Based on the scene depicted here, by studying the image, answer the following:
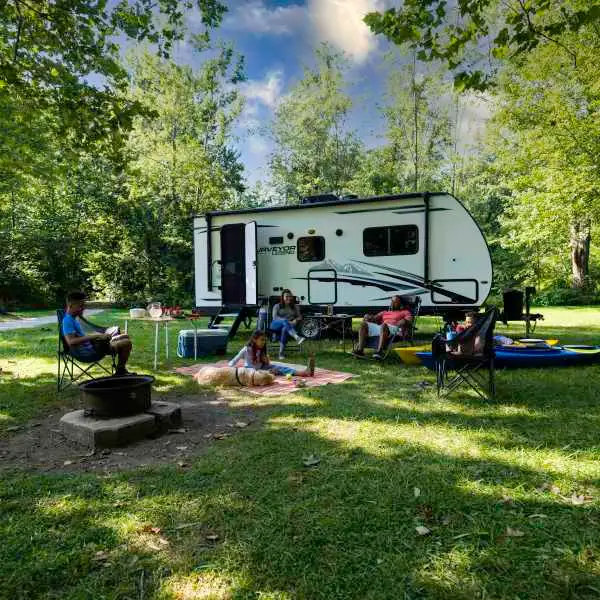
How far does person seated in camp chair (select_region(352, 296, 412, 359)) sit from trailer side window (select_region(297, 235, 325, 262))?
7.75 feet

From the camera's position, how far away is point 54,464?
3.37 meters

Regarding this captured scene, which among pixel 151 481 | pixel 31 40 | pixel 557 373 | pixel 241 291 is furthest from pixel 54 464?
pixel 241 291

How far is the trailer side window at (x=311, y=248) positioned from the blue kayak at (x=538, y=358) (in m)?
3.96

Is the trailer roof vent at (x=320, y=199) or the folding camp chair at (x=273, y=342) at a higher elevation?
the trailer roof vent at (x=320, y=199)

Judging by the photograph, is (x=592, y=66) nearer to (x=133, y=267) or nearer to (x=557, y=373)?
(x=557, y=373)

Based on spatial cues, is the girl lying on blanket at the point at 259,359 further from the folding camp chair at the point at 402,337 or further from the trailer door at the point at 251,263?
the trailer door at the point at 251,263

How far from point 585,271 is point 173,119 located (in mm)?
19488

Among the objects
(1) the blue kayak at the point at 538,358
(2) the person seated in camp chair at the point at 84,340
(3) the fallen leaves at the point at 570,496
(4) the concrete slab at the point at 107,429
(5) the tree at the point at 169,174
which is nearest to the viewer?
(3) the fallen leaves at the point at 570,496

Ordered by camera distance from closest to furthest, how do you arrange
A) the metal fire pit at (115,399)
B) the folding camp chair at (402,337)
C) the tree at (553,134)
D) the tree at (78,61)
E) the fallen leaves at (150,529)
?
the fallen leaves at (150,529) < the metal fire pit at (115,399) < the tree at (78,61) < the folding camp chair at (402,337) < the tree at (553,134)

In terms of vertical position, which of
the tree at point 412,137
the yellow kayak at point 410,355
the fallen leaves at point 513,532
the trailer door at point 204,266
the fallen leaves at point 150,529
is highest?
the tree at point 412,137

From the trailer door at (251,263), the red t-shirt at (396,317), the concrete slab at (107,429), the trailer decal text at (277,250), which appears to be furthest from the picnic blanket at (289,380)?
the trailer decal text at (277,250)

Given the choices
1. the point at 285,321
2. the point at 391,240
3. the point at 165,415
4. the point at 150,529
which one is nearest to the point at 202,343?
the point at 285,321

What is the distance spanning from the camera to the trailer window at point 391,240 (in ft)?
29.2

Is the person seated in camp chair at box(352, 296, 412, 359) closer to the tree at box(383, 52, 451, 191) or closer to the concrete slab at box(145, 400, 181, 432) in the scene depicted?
the concrete slab at box(145, 400, 181, 432)
